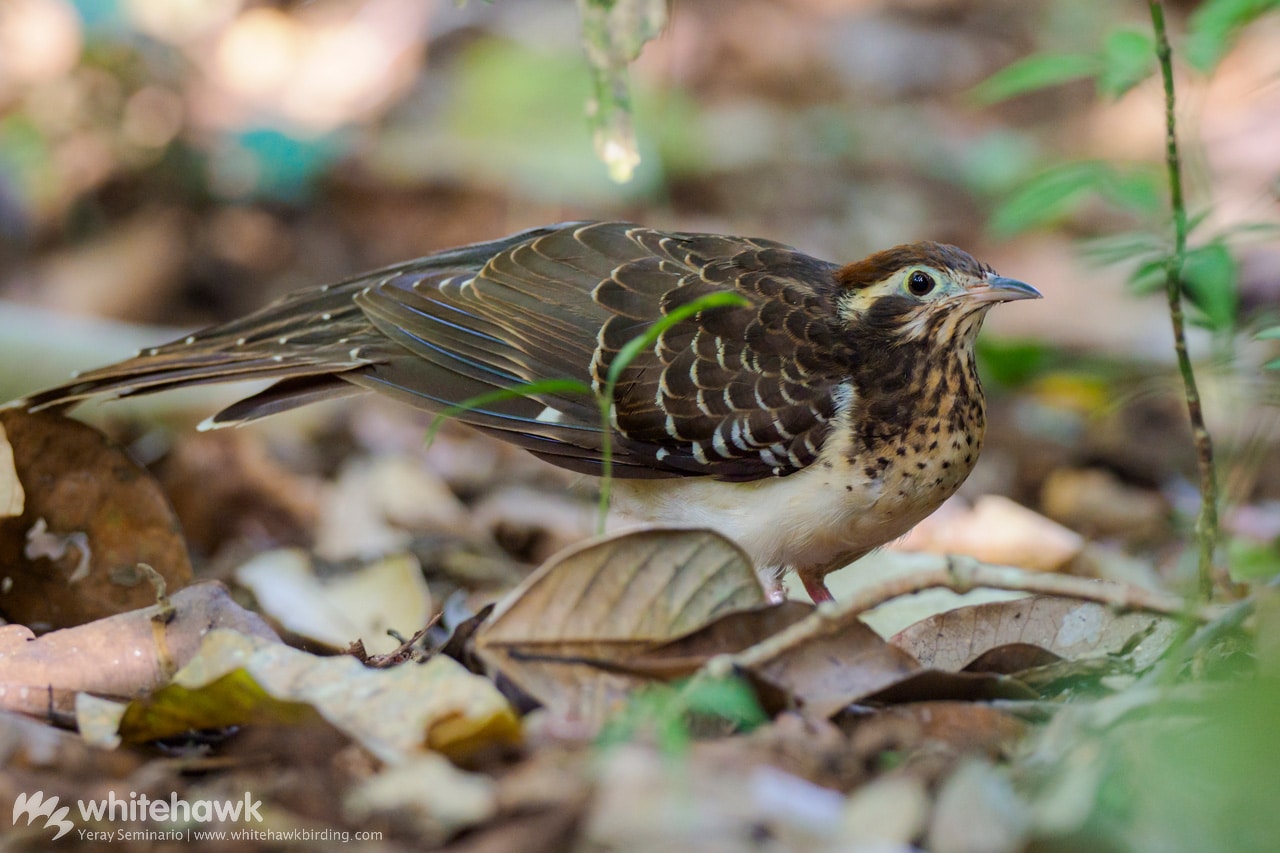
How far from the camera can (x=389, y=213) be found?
31.7 ft

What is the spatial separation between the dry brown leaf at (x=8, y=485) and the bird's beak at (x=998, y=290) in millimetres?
2762

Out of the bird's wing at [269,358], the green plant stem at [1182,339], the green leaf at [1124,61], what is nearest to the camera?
the green plant stem at [1182,339]

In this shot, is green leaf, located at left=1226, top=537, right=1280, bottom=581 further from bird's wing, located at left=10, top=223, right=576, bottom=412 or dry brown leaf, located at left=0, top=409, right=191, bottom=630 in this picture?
dry brown leaf, located at left=0, top=409, right=191, bottom=630

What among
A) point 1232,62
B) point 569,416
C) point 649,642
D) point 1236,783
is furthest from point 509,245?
point 1232,62

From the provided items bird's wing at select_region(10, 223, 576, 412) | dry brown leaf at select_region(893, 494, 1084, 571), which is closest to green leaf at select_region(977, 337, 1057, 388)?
dry brown leaf at select_region(893, 494, 1084, 571)

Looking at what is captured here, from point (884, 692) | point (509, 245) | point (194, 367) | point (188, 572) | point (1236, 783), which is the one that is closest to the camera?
point (1236, 783)

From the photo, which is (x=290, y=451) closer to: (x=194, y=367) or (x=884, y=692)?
(x=194, y=367)

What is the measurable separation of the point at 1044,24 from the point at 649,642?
35.6 feet

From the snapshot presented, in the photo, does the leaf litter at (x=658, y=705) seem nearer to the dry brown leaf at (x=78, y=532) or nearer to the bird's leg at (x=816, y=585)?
the dry brown leaf at (x=78, y=532)

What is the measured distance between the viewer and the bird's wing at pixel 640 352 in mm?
4070

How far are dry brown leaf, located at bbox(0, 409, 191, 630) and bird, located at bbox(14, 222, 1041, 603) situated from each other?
142mm

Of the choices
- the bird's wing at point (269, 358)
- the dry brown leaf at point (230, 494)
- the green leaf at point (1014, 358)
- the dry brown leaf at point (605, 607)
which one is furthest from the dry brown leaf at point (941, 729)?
Result: the green leaf at point (1014, 358)

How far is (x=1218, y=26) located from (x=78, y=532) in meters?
3.50

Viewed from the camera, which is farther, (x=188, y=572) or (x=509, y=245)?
(x=509, y=245)
